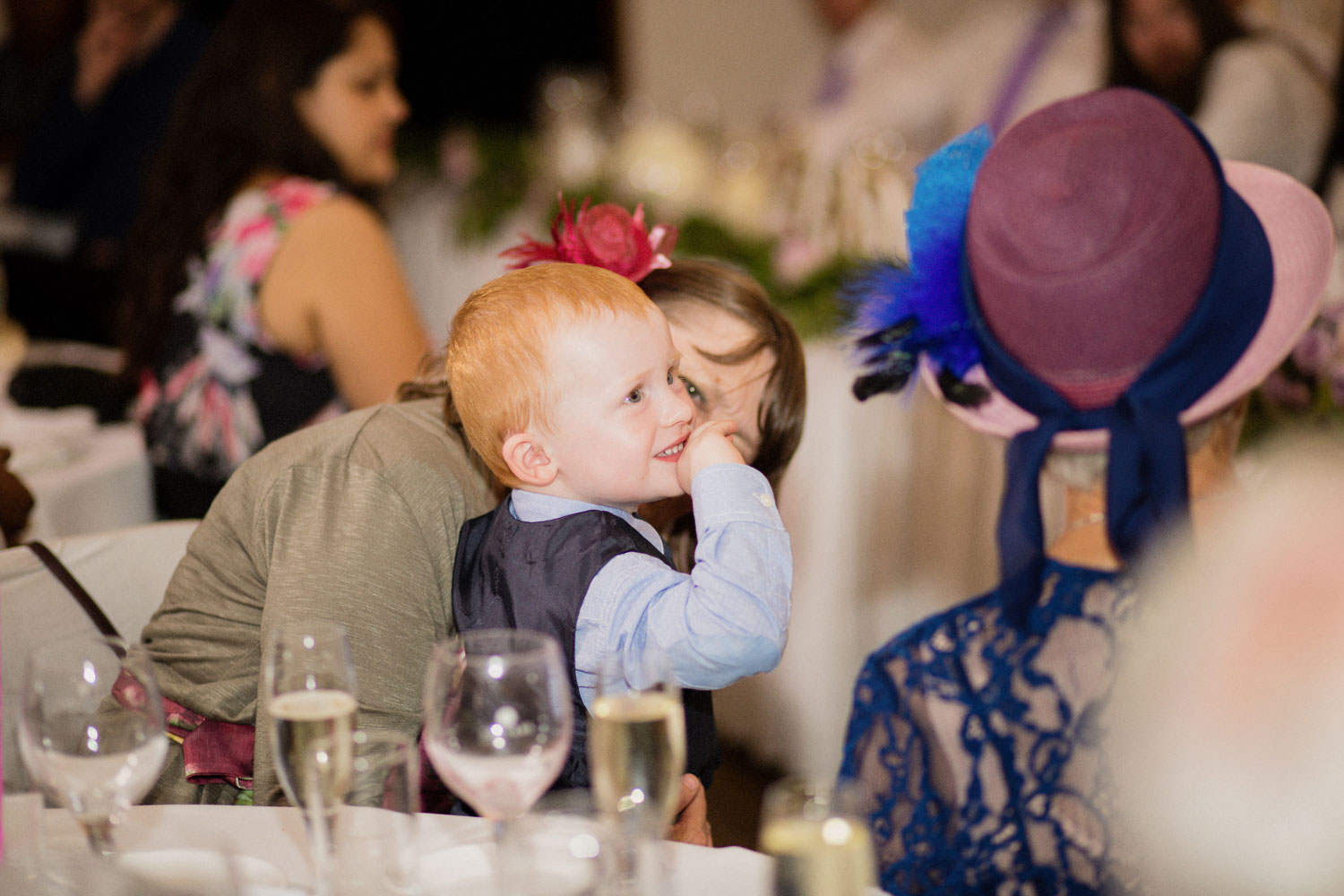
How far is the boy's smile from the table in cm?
37

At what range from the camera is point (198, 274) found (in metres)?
2.47

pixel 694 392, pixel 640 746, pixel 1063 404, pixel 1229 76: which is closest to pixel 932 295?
pixel 1063 404

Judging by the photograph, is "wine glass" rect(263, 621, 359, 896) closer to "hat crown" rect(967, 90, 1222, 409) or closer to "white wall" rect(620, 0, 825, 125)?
"hat crown" rect(967, 90, 1222, 409)

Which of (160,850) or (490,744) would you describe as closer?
(490,744)

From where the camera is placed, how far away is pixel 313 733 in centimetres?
89

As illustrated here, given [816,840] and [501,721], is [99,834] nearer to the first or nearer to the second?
[501,721]

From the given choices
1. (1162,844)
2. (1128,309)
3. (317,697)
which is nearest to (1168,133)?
(1128,309)

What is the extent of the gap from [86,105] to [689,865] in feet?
18.2

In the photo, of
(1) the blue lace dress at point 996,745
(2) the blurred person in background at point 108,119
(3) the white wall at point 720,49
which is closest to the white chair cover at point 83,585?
(1) the blue lace dress at point 996,745

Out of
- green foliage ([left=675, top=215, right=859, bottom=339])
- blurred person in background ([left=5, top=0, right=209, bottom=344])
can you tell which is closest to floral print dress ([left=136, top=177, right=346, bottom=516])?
green foliage ([left=675, top=215, right=859, bottom=339])

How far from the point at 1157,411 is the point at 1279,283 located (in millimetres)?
231

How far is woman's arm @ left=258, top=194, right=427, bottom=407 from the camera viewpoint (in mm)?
2365

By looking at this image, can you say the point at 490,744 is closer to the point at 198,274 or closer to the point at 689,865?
the point at 689,865

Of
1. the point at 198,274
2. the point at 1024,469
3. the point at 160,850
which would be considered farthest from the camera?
the point at 198,274
